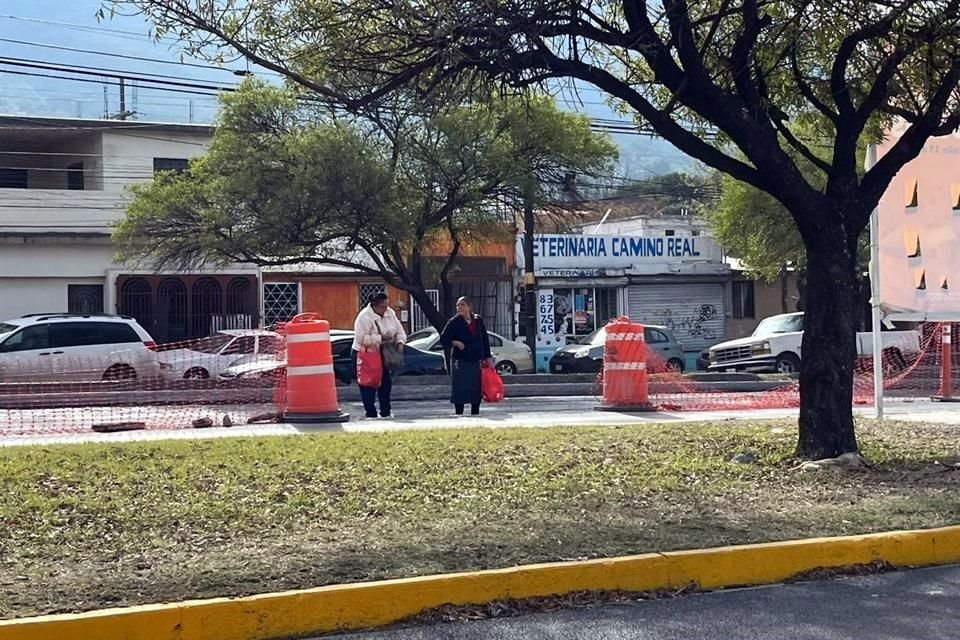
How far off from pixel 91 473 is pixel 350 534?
2.71 meters

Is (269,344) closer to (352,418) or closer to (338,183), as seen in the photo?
(338,183)

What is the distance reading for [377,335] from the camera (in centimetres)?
1484

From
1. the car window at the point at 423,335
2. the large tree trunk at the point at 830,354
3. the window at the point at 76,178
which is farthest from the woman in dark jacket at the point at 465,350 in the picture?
the window at the point at 76,178

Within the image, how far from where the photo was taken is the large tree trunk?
393 inches

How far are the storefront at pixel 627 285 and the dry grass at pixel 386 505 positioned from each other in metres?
29.0

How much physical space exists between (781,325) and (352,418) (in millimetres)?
17490

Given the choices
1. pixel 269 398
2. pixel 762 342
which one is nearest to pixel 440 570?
pixel 269 398

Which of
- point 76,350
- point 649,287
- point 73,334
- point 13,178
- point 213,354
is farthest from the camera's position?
point 649,287

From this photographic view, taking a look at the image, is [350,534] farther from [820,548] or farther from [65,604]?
[820,548]

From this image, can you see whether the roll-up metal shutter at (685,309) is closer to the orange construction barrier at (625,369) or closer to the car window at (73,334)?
the car window at (73,334)

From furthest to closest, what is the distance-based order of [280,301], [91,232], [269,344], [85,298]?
1. [280,301]
2. [85,298]
3. [91,232]
4. [269,344]

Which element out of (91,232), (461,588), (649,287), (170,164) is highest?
(170,164)

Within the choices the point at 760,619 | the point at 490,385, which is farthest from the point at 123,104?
the point at 760,619

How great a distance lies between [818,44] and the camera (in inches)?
427
